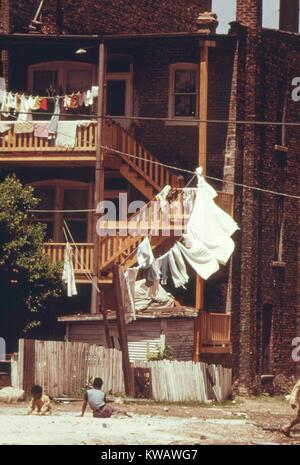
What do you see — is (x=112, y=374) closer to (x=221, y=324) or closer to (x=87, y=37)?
(x=221, y=324)

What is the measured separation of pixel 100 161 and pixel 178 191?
8.62ft

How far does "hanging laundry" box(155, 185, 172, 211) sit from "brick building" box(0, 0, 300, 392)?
214 cm

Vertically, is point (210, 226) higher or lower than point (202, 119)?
lower

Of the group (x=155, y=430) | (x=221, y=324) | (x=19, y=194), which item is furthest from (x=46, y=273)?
(x=155, y=430)

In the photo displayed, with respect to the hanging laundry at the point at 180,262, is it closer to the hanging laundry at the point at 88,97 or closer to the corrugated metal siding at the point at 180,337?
the corrugated metal siding at the point at 180,337

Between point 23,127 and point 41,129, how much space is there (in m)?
0.59

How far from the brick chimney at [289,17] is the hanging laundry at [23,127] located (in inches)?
431

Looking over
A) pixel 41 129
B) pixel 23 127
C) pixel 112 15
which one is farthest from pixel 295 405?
pixel 112 15

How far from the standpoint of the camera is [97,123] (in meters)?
47.7

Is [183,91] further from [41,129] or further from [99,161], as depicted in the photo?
[41,129]

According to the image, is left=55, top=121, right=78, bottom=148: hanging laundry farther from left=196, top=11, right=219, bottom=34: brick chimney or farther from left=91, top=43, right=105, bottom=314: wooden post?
left=196, top=11, right=219, bottom=34: brick chimney

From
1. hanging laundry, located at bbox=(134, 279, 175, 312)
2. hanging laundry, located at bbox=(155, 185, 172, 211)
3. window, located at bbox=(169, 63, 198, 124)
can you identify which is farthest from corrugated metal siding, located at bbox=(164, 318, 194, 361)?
window, located at bbox=(169, 63, 198, 124)

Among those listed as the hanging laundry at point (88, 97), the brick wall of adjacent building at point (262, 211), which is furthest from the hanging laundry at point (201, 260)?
the hanging laundry at point (88, 97)

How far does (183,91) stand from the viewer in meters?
50.6
